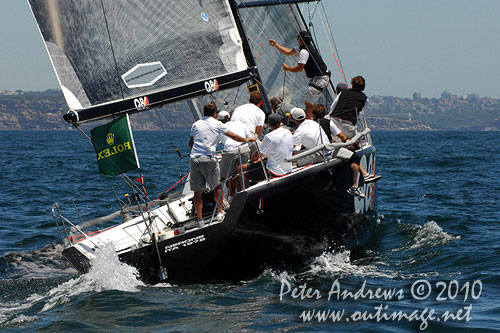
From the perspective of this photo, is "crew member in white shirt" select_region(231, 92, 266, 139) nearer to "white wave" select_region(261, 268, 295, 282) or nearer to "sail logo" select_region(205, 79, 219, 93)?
"sail logo" select_region(205, 79, 219, 93)

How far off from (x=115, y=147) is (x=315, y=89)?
3.67 m

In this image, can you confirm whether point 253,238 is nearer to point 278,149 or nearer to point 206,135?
point 278,149

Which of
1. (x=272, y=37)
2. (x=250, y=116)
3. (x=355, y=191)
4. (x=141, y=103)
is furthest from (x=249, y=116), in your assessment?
(x=272, y=37)

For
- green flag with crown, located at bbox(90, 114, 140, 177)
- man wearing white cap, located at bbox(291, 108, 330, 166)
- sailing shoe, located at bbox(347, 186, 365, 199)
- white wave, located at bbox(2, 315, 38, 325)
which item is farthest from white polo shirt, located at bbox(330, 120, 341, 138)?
white wave, located at bbox(2, 315, 38, 325)

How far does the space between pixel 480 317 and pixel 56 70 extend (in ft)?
19.0

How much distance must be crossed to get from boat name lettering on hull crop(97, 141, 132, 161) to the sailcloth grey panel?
0.84 m

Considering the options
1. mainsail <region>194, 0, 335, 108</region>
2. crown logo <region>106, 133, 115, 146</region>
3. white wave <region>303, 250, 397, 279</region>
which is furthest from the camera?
mainsail <region>194, 0, 335, 108</region>

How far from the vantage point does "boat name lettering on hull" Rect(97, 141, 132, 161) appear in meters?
7.87

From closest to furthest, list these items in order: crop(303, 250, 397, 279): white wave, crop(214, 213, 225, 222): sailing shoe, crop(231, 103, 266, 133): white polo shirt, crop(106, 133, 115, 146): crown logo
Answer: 1. crop(106, 133, 115, 146): crown logo
2. crop(214, 213, 225, 222): sailing shoe
3. crop(303, 250, 397, 279): white wave
4. crop(231, 103, 266, 133): white polo shirt

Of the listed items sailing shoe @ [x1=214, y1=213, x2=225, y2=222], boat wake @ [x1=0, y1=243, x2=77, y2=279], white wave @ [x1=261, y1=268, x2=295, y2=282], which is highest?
sailing shoe @ [x1=214, y1=213, x2=225, y2=222]

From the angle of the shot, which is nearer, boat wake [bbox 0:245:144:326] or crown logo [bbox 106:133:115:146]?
boat wake [bbox 0:245:144:326]

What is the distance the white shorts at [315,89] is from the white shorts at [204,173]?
2740mm

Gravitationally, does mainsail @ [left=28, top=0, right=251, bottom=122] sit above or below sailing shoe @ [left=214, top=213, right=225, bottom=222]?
above

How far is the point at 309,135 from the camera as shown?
28.2ft
